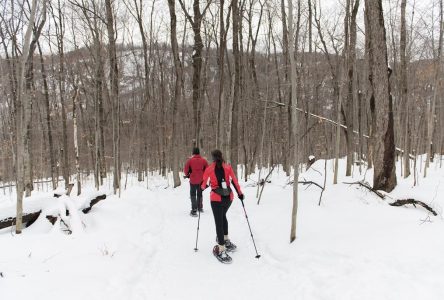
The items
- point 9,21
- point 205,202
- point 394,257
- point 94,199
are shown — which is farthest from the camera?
point 9,21

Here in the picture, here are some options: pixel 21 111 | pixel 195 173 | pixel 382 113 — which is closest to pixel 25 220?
pixel 21 111

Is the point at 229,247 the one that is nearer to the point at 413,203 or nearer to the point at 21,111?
the point at 413,203

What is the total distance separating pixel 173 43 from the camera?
15930mm

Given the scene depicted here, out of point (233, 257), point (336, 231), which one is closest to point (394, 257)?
point (336, 231)

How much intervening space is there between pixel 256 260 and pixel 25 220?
14.6 feet

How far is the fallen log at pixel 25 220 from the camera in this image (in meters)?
6.46

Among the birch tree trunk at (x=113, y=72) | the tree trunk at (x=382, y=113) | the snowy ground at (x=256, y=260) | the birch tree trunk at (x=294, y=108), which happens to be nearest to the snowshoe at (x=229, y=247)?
the snowy ground at (x=256, y=260)

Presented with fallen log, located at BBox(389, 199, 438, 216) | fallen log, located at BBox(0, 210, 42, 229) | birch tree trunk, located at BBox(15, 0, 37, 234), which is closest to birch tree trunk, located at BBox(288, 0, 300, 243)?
fallen log, located at BBox(389, 199, 438, 216)

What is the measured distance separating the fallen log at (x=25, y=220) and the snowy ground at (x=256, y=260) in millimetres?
132

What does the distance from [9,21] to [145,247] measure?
11839mm

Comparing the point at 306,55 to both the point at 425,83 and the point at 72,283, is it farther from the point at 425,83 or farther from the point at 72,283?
the point at 72,283

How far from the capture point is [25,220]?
22.2 feet

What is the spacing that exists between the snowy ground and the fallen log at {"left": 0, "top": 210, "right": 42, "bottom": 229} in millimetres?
132

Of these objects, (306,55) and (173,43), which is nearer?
(173,43)
